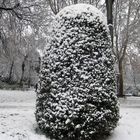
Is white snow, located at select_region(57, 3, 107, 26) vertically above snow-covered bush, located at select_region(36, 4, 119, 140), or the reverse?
white snow, located at select_region(57, 3, 107, 26)

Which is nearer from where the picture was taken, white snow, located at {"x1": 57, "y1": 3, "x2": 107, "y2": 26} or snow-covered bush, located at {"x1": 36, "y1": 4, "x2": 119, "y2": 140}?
snow-covered bush, located at {"x1": 36, "y1": 4, "x2": 119, "y2": 140}

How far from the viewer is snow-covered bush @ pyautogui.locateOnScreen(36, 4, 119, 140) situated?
6305 mm

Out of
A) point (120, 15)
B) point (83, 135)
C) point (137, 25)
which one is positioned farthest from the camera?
point (120, 15)

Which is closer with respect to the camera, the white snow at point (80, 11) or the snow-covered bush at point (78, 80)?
the snow-covered bush at point (78, 80)

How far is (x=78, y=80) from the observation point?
643 centimetres

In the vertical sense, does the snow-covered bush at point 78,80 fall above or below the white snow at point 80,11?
below

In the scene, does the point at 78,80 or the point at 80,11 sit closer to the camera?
the point at 78,80

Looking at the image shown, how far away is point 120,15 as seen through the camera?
2641 centimetres

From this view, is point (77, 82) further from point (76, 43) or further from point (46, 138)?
point (46, 138)

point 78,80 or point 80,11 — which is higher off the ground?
point 80,11

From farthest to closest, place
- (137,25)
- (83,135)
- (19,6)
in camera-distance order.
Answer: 1. (137,25)
2. (19,6)
3. (83,135)

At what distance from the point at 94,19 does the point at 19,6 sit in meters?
9.97

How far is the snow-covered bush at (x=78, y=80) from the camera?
248 inches

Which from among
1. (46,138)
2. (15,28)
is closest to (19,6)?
(15,28)
